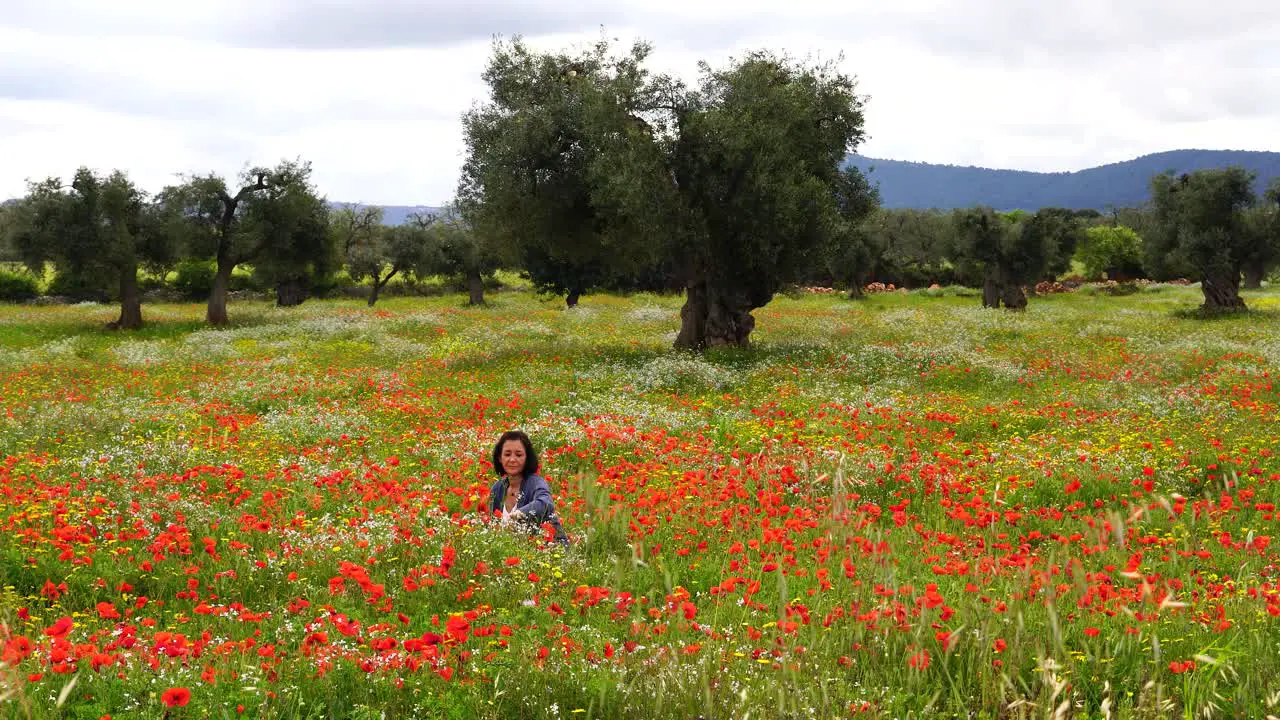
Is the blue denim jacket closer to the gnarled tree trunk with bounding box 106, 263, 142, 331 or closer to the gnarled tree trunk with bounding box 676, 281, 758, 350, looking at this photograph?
the gnarled tree trunk with bounding box 676, 281, 758, 350

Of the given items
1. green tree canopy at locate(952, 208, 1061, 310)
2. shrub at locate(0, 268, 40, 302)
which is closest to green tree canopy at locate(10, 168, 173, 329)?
shrub at locate(0, 268, 40, 302)

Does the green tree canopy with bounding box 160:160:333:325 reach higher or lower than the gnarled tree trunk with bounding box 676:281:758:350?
higher

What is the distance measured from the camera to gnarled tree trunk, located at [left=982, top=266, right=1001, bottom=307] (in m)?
53.9

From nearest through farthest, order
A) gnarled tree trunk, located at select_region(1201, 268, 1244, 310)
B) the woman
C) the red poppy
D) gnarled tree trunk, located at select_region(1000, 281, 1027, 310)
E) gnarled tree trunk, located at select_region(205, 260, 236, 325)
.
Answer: the red poppy, the woman, gnarled tree trunk, located at select_region(205, 260, 236, 325), gnarled tree trunk, located at select_region(1201, 268, 1244, 310), gnarled tree trunk, located at select_region(1000, 281, 1027, 310)

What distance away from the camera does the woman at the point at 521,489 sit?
27.1 feet

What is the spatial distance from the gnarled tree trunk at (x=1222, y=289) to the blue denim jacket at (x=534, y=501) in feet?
145

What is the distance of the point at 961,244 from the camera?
2106 inches

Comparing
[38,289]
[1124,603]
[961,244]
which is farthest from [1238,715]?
[38,289]

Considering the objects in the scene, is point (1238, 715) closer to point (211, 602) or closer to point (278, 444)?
point (211, 602)

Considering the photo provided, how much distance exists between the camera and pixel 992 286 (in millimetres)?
54750

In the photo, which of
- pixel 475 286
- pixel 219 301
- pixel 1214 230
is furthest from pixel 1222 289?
pixel 219 301

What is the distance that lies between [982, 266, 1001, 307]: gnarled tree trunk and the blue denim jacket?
5149 cm

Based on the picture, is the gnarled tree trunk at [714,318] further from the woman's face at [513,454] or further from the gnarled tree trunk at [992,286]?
the gnarled tree trunk at [992,286]

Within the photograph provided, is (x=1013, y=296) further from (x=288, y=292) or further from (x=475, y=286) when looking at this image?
(x=288, y=292)
